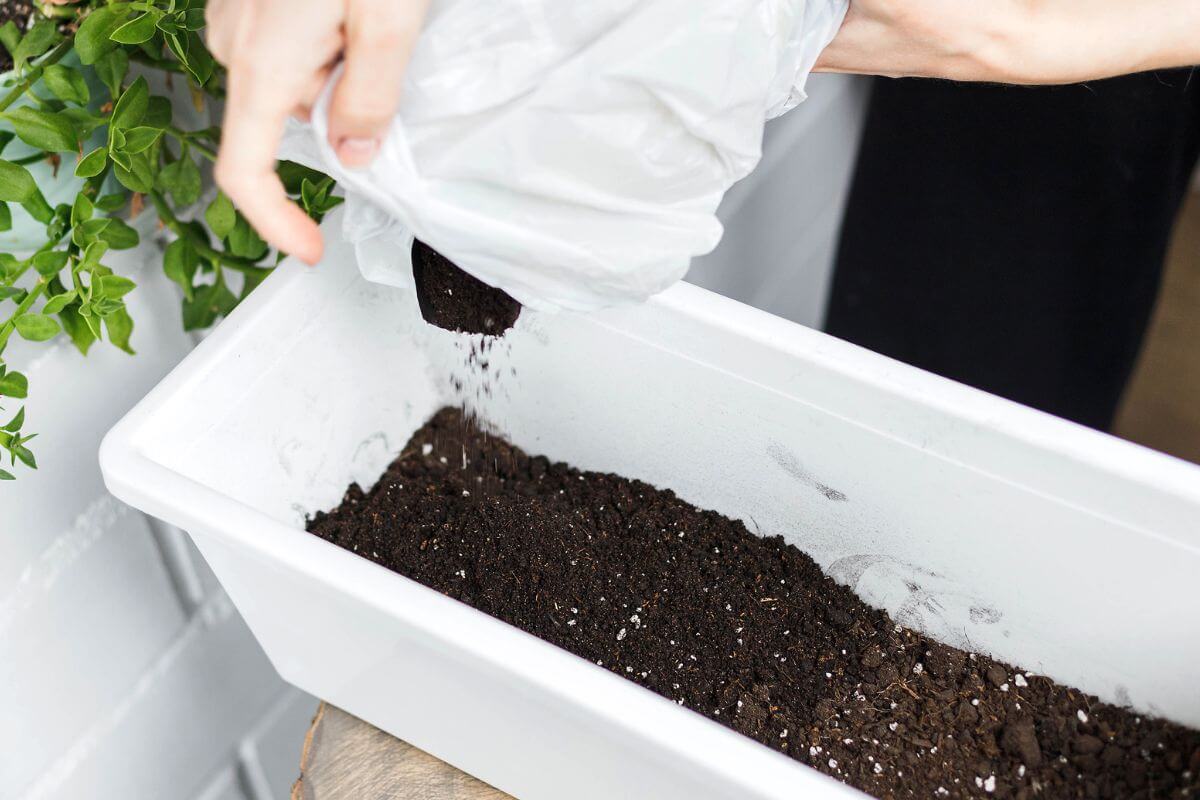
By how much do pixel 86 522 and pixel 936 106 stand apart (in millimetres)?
784

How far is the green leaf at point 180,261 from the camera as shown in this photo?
703 mm

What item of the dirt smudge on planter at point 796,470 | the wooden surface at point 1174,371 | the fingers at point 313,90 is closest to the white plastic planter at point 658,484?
the dirt smudge on planter at point 796,470

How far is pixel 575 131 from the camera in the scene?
0.49 metres

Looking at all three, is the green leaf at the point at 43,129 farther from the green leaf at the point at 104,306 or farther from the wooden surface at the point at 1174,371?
the wooden surface at the point at 1174,371

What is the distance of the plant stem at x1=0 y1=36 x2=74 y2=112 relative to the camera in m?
0.60

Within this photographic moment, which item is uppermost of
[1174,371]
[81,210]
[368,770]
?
[81,210]

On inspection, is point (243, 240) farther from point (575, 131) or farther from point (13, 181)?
point (575, 131)

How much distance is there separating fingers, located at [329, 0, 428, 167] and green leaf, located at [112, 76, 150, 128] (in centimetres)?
21

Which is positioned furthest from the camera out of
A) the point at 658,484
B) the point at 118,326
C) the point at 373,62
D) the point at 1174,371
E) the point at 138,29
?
the point at 1174,371

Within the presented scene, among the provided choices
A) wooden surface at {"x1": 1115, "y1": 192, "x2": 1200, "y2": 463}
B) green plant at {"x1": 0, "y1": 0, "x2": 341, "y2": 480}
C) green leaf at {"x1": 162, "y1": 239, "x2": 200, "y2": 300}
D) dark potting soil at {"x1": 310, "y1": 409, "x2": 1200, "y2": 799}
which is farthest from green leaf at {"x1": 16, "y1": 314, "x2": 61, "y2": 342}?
wooden surface at {"x1": 1115, "y1": 192, "x2": 1200, "y2": 463}

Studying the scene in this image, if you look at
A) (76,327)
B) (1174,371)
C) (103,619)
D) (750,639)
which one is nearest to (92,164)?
(76,327)

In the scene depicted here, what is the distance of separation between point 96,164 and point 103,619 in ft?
1.21

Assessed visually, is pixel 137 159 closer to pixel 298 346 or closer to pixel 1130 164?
pixel 298 346

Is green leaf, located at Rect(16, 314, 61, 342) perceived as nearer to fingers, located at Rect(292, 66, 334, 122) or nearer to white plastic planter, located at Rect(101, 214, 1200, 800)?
white plastic planter, located at Rect(101, 214, 1200, 800)
